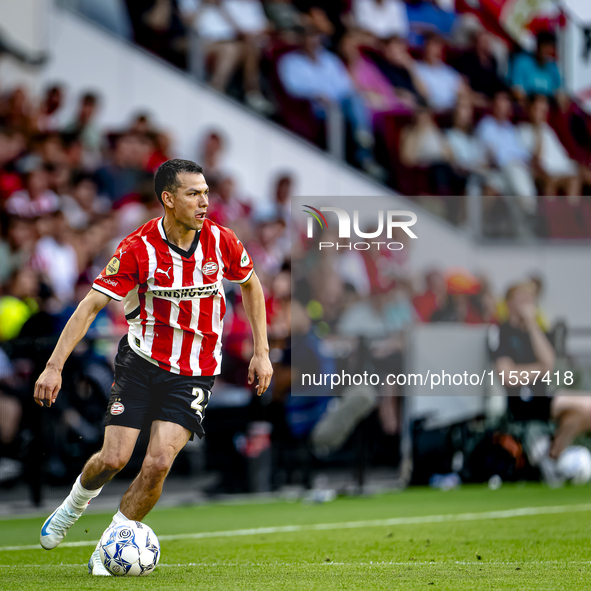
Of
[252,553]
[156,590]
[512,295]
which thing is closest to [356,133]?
[512,295]

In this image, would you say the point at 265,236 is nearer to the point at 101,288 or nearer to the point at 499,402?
the point at 499,402

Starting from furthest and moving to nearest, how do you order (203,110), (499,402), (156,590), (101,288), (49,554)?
(203,110) < (499,402) < (49,554) < (101,288) < (156,590)

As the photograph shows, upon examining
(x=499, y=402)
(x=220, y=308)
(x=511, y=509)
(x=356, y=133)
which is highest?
(x=356, y=133)

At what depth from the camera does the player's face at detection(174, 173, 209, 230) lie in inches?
212

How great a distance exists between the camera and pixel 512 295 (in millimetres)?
11055

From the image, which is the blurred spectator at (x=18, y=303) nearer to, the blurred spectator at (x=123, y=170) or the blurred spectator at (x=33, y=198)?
the blurred spectator at (x=33, y=198)

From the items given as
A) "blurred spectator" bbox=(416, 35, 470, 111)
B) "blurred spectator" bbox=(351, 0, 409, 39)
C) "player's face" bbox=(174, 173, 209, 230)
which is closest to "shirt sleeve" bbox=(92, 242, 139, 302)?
"player's face" bbox=(174, 173, 209, 230)

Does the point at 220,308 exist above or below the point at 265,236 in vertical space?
below

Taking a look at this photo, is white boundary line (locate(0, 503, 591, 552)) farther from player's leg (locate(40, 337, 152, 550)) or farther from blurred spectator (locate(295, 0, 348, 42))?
blurred spectator (locate(295, 0, 348, 42))

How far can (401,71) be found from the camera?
16.7 m

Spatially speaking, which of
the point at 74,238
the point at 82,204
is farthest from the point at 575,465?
the point at 82,204

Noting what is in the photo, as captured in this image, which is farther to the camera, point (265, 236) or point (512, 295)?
point (265, 236)

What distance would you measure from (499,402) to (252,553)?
17.2 feet

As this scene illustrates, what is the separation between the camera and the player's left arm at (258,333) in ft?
18.3
